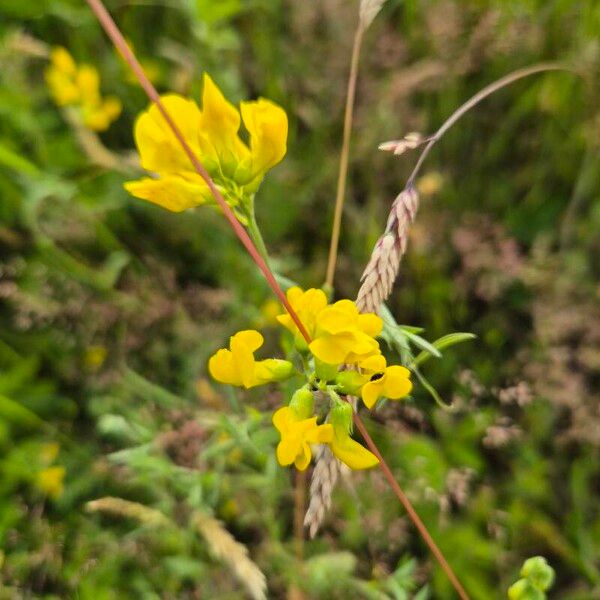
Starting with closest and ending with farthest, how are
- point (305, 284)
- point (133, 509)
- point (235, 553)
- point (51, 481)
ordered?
point (235, 553), point (133, 509), point (51, 481), point (305, 284)

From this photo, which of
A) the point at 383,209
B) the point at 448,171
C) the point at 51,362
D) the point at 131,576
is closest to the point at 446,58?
the point at 448,171

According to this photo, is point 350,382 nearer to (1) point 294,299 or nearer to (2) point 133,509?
(1) point 294,299

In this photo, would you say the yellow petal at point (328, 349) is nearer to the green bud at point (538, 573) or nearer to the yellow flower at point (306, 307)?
the yellow flower at point (306, 307)

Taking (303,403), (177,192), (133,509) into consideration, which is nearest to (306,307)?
(303,403)

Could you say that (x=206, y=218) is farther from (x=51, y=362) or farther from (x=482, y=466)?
(x=482, y=466)

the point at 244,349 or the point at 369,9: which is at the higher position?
the point at 369,9

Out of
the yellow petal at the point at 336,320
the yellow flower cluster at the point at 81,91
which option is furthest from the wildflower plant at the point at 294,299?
the yellow flower cluster at the point at 81,91

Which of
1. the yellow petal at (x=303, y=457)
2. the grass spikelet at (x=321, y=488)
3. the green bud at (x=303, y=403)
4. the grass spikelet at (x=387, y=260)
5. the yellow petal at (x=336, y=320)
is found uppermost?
the grass spikelet at (x=387, y=260)
